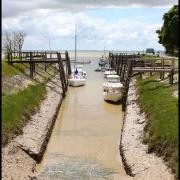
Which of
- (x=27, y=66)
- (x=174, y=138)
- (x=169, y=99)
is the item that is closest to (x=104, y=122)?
(x=169, y=99)

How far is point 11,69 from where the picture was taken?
59781mm

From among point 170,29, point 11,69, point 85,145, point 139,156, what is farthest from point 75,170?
point 170,29

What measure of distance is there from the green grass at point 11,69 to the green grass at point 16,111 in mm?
7128

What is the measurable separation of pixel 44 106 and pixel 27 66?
25439 millimetres

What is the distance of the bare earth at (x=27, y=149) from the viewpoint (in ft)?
77.2

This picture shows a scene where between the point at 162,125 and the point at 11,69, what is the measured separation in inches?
1383

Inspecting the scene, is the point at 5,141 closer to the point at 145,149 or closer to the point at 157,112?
the point at 145,149

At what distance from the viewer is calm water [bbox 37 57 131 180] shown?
25484 mm

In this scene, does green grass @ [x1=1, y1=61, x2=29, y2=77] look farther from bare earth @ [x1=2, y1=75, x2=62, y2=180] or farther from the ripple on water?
the ripple on water

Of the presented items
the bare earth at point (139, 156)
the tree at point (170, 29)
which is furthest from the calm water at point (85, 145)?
the tree at point (170, 29)

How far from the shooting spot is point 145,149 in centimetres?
2744

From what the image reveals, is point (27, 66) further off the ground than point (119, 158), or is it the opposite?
point (27, 66)

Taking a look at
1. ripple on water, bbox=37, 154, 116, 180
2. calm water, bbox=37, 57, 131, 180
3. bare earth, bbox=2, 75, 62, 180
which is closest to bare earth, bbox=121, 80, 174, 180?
calm water, bbox=37, 57, 131, 180

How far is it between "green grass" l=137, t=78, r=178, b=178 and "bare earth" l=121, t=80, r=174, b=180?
423 millimetres
